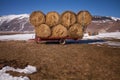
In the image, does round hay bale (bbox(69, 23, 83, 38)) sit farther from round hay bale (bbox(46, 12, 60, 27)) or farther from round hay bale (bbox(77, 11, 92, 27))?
round hay bale (bbox(46, 12, 60, 27))

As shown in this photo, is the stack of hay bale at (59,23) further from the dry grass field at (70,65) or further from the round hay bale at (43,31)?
the dry grass field at (70,65)

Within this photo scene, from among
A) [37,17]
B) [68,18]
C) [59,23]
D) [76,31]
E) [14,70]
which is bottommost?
[14,70]

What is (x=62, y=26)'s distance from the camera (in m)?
19.6

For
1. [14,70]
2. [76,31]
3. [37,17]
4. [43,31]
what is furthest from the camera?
[76,31]

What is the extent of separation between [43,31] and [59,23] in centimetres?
166

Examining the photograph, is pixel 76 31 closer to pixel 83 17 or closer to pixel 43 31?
pixel 83 17

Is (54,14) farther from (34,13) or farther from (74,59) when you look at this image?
(74,59)

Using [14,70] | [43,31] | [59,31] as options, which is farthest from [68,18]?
[14,70]

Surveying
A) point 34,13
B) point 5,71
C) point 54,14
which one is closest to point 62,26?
point 54,14

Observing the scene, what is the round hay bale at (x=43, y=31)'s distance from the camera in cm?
1939

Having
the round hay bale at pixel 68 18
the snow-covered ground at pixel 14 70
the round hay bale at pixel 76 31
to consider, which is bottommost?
the snow-covered ground at pixel 14 70

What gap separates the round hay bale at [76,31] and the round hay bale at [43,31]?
2093 mm

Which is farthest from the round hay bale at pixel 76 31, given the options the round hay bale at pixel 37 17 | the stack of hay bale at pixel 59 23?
the round hay bale at pixel 37 17

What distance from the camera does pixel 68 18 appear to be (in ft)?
64.1
